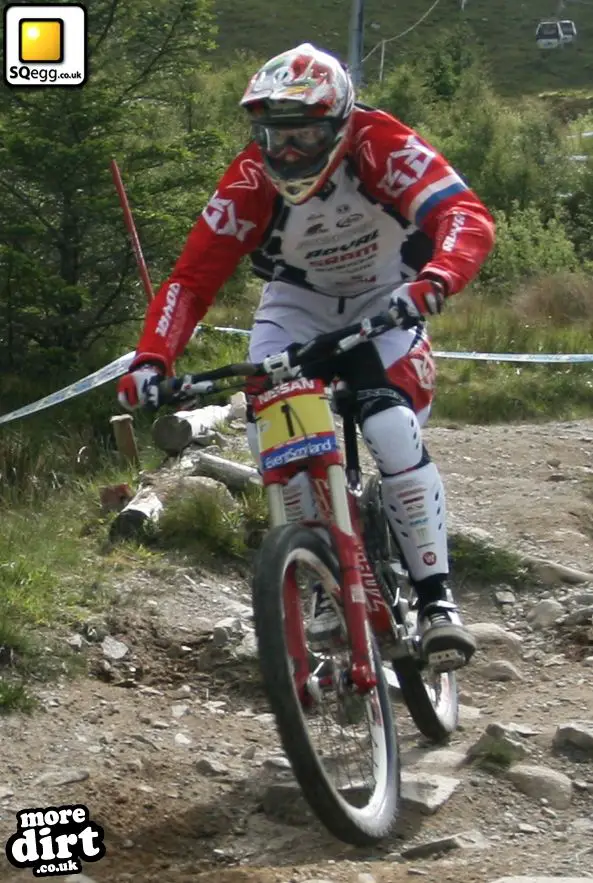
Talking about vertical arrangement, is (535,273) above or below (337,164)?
below

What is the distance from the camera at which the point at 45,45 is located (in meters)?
11.1

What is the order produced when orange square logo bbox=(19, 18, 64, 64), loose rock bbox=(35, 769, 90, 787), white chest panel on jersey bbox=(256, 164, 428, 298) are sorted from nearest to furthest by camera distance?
loose rock bbox=(35, 769, 90, 787)
white chest panel on jersey bbox=(256, 164, 428, 298)
orange square logo bbox=(19, 18, 64, 64)

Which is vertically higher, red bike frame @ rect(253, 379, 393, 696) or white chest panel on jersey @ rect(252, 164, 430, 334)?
white chest panel on jersey @ rect(252, 164, 430, 334)

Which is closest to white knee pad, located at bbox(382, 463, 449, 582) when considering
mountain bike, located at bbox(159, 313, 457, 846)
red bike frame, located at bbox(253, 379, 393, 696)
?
mountain bike, located at bbox(159, 313, 457, 846)

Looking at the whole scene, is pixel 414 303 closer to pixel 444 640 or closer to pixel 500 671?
pixel 444 640

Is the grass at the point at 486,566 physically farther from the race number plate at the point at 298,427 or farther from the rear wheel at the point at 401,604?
the race number plate at the point at 298,427

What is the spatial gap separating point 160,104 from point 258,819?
36.6 ft

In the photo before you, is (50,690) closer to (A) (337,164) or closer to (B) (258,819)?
(B) (258,819)

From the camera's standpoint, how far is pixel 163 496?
Result: 7.12 m

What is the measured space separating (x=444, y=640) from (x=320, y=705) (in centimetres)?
68

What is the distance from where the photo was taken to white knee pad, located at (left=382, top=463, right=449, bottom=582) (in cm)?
434

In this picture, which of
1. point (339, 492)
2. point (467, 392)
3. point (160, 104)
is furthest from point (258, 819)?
point (160, 104)

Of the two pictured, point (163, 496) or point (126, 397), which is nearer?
point (126, 397)

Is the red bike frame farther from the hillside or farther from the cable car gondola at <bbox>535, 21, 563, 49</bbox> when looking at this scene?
the cable car gondola at <bbox>535, 21, 563, 49</bbox>
